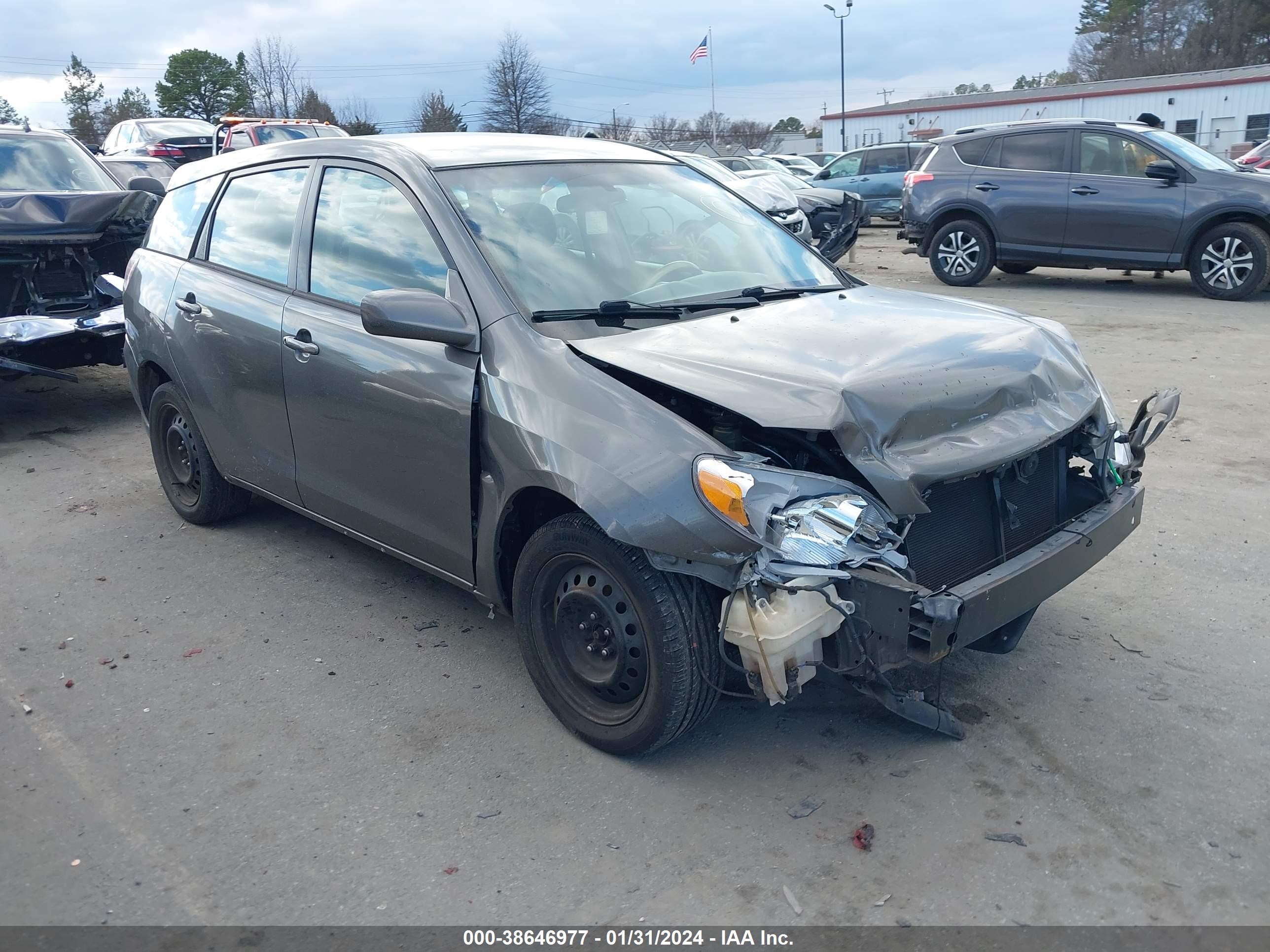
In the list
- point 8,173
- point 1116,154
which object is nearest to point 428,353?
point 8,173

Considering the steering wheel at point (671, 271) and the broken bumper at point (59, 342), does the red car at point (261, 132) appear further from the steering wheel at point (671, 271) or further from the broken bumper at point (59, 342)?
the steering wheel at point (671, 271)

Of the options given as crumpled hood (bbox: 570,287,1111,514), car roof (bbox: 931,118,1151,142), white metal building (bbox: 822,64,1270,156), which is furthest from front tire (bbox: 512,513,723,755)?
white metal building (bbox: 822,64,1270,156)

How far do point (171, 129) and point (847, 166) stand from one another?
13721mm

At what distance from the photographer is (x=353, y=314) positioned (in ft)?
13.3

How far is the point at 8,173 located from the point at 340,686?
655 cm

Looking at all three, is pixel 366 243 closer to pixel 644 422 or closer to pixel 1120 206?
pixel 644 422

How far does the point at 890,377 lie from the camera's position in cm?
317

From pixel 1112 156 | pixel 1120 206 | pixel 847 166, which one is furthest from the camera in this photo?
pixel 847 166

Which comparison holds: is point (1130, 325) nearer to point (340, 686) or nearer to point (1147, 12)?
point (340, 686)

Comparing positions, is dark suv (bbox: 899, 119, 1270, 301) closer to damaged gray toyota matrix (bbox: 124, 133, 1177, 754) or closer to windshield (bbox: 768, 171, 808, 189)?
windshield (bbox: 768, 171, 808, 189)

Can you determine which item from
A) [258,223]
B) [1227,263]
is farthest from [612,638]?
[1227,263]

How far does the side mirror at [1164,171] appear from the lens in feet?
37.4

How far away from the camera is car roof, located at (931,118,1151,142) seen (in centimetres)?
1203

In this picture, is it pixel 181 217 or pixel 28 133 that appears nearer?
pixel 181 217
